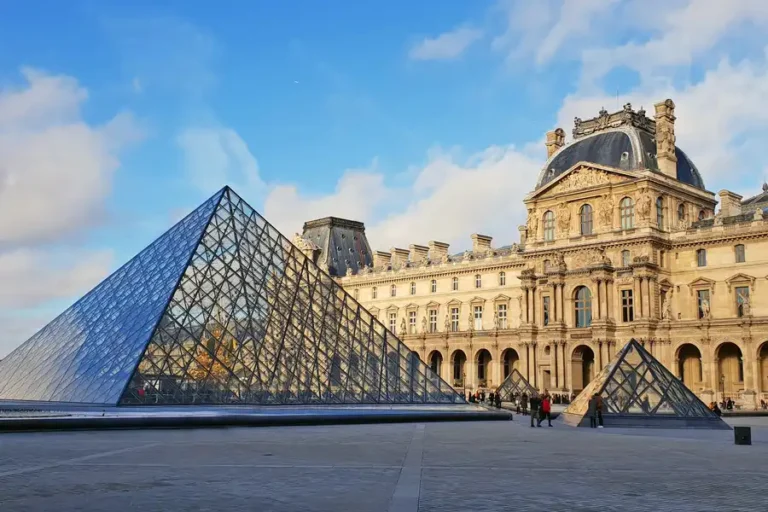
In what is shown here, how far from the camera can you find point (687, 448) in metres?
16.0

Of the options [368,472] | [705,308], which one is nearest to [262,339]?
[368,472]

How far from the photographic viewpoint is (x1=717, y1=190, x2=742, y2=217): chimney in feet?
175

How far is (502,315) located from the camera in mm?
59188

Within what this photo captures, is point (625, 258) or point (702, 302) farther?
point (625, 258)

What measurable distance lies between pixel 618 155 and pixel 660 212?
4.31 meters

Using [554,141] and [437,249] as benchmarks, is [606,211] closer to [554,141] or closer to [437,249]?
[554,141]

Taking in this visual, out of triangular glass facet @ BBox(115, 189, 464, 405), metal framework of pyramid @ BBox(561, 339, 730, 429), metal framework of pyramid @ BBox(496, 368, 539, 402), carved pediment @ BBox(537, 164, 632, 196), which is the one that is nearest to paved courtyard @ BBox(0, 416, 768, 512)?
triangular glass facet @ BBox(115, 189, 464, 405)

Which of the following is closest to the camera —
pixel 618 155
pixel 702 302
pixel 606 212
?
pixel 702 302

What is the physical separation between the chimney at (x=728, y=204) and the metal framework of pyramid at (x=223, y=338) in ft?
107

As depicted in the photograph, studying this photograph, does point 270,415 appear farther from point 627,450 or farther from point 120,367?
point 627,450

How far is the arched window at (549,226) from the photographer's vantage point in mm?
54281

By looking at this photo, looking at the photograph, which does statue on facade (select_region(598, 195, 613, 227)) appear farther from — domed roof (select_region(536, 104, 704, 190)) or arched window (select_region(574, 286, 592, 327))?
arched window (select_region(574, 286, 592, 327))

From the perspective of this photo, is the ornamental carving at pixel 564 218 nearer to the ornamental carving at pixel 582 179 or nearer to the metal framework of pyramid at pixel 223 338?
the ornamental carving at pixel 582 179

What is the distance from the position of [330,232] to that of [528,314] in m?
26.9
